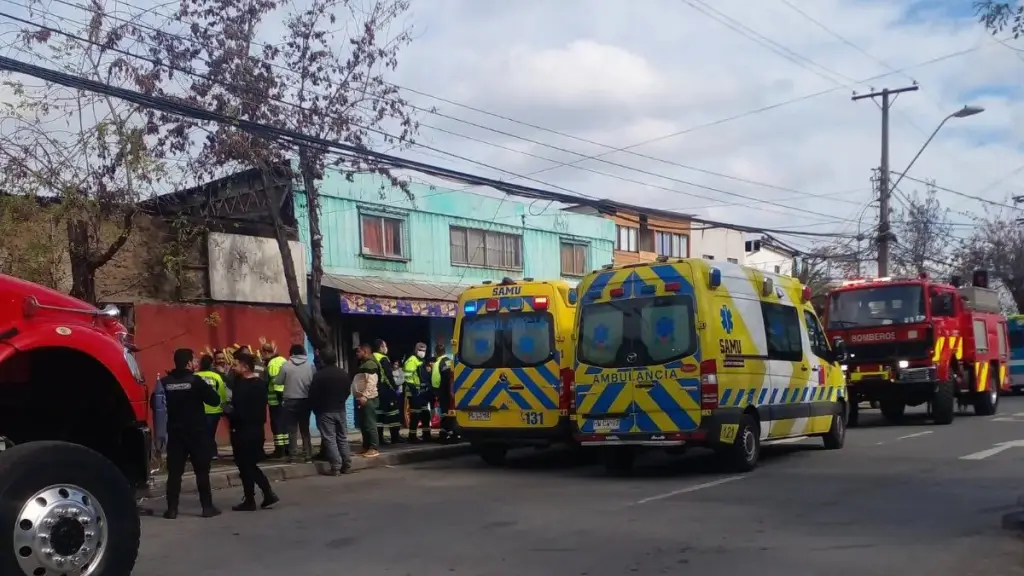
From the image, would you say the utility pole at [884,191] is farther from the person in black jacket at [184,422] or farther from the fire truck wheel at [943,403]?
the person in black jacket at [184,422]

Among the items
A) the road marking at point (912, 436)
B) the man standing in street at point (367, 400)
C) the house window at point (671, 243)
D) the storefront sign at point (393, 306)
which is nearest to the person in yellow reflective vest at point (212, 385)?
the man standing in street at point (367, 400)

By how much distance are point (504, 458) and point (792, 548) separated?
23.9ft

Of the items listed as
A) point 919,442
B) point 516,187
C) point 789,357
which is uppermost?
point 516,187

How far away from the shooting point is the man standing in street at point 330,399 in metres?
12.3

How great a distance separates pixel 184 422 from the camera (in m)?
9.63

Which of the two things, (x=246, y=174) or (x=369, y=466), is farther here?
(x=246, y=174)

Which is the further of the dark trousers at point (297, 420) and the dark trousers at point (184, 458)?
the dark trousers at point (297, 420)

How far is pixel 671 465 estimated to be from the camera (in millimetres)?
12961

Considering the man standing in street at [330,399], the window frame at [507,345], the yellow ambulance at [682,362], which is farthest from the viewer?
the window frame at [507,345]

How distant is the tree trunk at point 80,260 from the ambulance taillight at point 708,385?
7.59 metres

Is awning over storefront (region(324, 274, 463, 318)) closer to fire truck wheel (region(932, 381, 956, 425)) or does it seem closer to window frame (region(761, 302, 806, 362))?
window frame (region(761, 302, 806, 362))

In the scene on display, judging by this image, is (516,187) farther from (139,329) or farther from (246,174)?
(139,329)

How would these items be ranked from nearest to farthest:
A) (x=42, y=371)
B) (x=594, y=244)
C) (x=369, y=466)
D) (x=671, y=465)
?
1. (x=42, y=371)
2. (x=671, y=465)
3. (x=369, y=466)
4. (x=594, y=244)

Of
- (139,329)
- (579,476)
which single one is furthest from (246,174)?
Result: (579,476)
